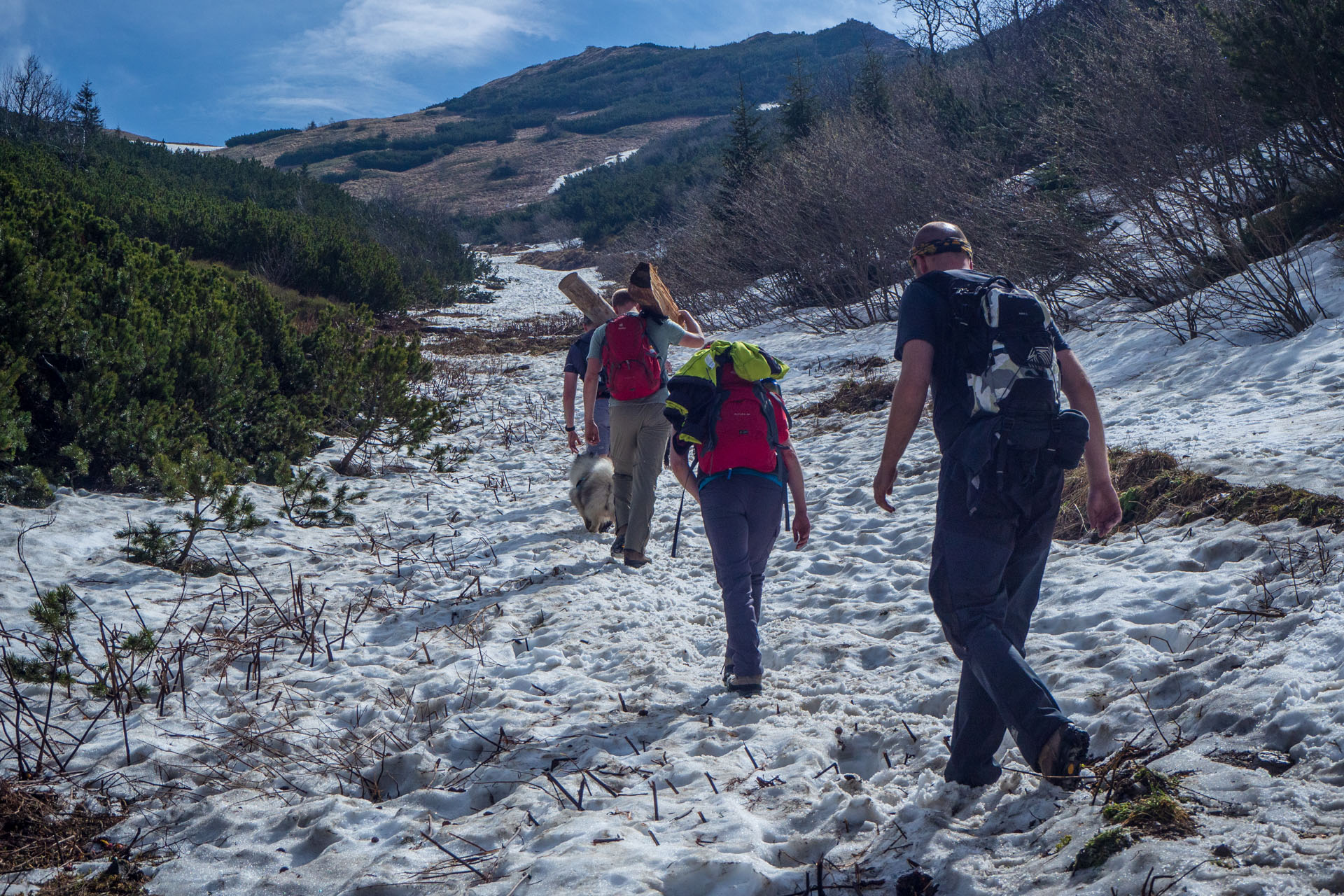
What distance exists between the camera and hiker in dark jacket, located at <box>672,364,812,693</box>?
3523mm

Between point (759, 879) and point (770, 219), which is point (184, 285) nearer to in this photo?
point (759, 879)

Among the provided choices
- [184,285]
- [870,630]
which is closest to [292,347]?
[184,285]

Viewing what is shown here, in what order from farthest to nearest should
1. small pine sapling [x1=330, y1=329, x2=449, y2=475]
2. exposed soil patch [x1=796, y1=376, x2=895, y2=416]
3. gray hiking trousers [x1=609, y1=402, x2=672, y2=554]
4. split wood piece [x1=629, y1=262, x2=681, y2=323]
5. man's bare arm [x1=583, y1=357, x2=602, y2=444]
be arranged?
exposed soil patch [x1=796, y1=376, x2=895, y2=416] → small pine sapling [x1=330, y1=329, x2=449, y2=475] → man's bare arm [x1=583, y1=357, x2=602, y2=444] → gray hiking trousers [x1=609, y1=402, x2=672, y2=554] → split wood piece [x1=629, y1=262, x2=681, y2=323]

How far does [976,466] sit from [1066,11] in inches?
1291

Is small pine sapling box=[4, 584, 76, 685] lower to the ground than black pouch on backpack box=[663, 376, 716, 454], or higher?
lower

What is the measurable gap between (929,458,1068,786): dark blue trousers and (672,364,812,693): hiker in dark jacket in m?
1.04

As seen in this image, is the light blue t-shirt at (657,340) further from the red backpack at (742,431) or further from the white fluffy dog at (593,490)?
the red backpack at (742,431)

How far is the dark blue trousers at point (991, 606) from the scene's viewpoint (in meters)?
2.37

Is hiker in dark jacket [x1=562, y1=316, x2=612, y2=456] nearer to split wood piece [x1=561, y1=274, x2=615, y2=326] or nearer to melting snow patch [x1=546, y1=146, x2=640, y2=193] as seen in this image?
split wood piece [x1=561, y1=274, x2=615, y2=326]

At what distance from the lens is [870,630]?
14.4 feet

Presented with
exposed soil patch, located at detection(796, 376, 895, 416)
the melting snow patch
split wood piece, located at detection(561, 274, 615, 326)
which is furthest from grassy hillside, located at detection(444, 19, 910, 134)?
split wood piece, located at detection(561, 274, 615, 326)

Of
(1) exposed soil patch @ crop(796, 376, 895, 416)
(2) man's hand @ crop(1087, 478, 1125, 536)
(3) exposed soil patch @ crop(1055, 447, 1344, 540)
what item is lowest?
(3) exposed soil patch @ crop(1055, 447, 1344, 540)

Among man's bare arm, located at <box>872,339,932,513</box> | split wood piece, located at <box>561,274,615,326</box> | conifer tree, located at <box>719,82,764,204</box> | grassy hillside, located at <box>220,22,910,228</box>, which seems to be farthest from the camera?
grassy hillside, located at <box>220,22,910,228</box>

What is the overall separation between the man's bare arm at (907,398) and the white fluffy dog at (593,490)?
385 cm
